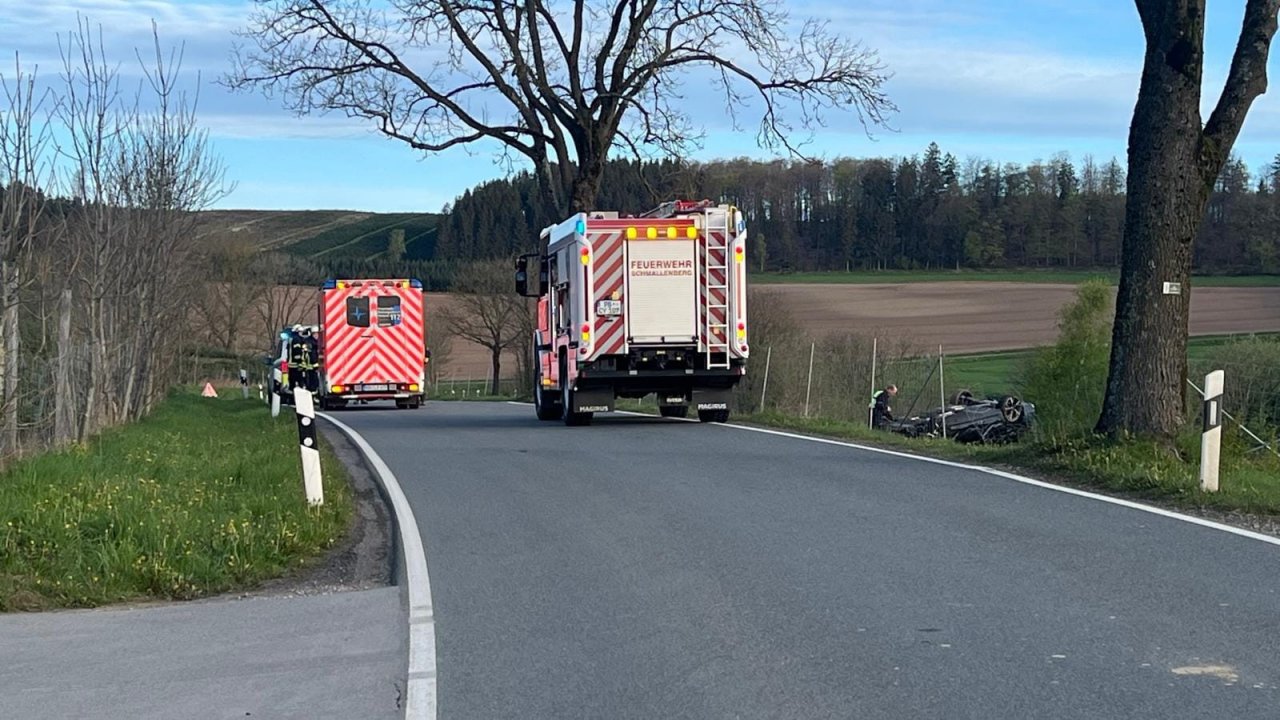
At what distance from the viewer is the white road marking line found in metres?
6.07

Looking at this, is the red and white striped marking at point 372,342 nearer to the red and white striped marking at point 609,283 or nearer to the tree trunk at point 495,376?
the red and white striped marking at point 609,283

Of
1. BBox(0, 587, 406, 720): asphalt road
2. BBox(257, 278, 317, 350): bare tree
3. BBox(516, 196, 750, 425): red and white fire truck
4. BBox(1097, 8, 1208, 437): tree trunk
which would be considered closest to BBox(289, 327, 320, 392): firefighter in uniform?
BBox(516, 196, 750, 425): red and white fire truck

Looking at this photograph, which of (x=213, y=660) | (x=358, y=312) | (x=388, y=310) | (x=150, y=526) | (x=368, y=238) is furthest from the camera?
(x=368, y=238)

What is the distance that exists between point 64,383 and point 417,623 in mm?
11154

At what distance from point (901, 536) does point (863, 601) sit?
6.98ft

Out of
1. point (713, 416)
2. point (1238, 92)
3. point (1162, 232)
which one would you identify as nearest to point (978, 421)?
point (713, 416)

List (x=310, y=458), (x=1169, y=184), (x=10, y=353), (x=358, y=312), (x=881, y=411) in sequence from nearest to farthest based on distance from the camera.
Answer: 1. (x=310, y=458)
2. (x=1169, y=184)
3. (x=10, y=353)
4. (x=881, y=411)
5. (x=358, y=312)

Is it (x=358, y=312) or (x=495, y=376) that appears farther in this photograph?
(x=495, y=376)

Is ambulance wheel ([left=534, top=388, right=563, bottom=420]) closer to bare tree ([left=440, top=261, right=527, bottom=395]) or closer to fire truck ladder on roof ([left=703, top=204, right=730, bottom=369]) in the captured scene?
fire truck ladder on roof ([left=703, top=204, right=730, bottom=369])

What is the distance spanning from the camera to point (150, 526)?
973cm

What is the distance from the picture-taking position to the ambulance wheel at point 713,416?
21641mm

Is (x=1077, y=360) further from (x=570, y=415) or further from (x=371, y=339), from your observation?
(x=570, y=415)

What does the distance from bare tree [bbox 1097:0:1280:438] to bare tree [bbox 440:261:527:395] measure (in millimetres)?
49584

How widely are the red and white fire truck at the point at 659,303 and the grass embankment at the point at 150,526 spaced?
684 cm
